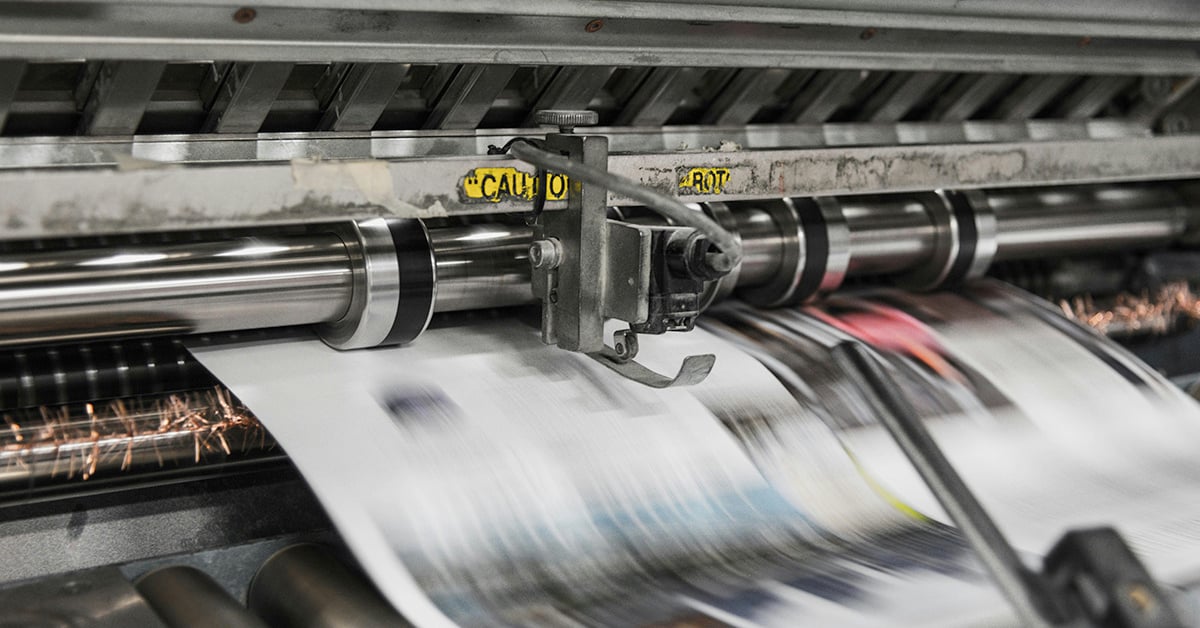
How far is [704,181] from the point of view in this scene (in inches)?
72.0

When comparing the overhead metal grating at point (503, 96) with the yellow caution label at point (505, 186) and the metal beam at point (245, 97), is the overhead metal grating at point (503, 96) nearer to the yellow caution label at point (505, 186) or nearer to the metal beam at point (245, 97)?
the metal beam at point (245, 97)

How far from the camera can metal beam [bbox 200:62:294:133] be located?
5.08 ft

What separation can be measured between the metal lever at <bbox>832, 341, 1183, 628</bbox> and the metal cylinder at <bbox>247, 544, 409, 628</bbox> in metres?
0.65

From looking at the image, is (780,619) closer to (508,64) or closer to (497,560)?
(497,560)

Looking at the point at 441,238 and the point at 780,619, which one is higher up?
the point at 441,238

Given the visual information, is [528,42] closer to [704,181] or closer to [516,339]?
[704,181]

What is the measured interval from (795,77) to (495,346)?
0.71 meters

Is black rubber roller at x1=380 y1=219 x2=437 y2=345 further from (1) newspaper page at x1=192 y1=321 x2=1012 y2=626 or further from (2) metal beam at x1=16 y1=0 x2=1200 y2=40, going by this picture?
(2) metal beam at x1=16 y1=0 x2=1200 y2=40

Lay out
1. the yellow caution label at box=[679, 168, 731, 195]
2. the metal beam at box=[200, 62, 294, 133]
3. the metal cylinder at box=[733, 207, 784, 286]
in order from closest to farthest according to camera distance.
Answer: the metal beam at box=[200, 62, 294, 133] < the yellow caution label at box=[679, 168, 731, 195] < the metal cylinder at box=[733, 207, 784, 286]

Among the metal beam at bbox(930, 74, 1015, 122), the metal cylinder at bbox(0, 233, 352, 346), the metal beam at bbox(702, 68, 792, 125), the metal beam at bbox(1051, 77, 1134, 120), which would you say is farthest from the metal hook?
the metal beam at bbox(1051, 77, 1134, 120)

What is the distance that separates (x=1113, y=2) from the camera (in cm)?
198

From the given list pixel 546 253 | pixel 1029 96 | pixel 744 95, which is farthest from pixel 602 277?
pixel 1029 96

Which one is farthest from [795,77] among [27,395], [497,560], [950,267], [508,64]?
[27,395]

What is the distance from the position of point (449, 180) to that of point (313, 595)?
1.84ft
